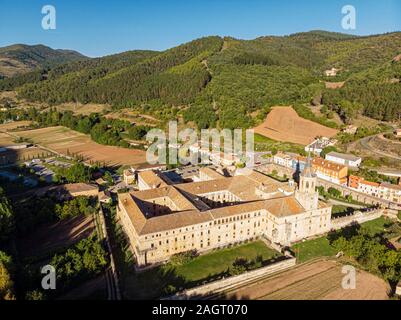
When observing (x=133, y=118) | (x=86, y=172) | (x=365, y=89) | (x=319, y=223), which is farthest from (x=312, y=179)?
(x=133, y=118)

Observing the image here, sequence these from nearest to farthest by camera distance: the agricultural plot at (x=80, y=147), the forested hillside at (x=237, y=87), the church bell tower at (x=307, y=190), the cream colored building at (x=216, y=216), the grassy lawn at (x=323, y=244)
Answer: the cream colored building at (x=216, y=216)
the grassy lawn at (x=323, y=244)
the church bell tower at (x=307, y=190)
the agricultural plot at (x=80, y=147)
the forested hillside at (x=237, y=87)

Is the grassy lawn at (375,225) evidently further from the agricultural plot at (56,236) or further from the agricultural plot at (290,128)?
the agricultural plot at (290,128)

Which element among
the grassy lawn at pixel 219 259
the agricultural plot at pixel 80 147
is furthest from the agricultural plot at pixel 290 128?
the grassy lawn at pixel 219 259

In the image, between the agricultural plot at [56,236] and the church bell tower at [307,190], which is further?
the church bell tower at [307,190]

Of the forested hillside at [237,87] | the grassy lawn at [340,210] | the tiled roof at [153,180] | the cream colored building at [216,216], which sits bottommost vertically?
the grassy lawn at [340,210]

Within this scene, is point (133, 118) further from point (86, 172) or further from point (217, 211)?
point (217, 211)

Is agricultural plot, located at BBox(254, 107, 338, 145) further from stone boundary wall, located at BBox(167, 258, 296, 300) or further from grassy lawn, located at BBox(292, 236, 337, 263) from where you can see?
stone boundary wall, located at BBox(167, 258, 296, 300)

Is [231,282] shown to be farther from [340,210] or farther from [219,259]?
[340,210]
